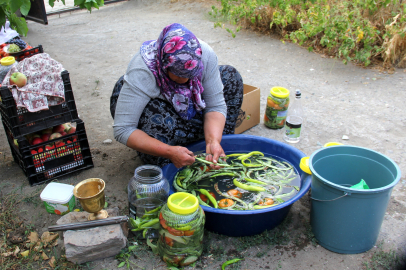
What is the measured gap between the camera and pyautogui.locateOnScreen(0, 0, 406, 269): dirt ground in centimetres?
218

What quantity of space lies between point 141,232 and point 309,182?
44.3 inches

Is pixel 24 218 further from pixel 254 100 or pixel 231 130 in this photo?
pixel 254 100

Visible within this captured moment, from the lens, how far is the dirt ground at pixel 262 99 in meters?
2.18

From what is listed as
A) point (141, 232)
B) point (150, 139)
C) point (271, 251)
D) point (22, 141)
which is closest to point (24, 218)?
point (22, 141)

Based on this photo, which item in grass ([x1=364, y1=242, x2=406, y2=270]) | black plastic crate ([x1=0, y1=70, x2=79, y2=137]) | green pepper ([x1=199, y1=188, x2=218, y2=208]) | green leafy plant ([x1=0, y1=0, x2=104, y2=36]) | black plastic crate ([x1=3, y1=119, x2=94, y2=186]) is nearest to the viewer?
green leafy plant ([x1=0, y1=0, x2=104, y2=36])

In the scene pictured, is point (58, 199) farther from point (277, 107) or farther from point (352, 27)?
point (352, 27)

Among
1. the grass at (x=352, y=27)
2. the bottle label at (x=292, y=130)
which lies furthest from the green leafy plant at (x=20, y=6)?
the grass at (x=352, y=27)

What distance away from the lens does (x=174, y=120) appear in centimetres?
251

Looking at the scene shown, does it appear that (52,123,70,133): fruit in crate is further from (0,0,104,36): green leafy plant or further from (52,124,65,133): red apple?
(0,0,104,36): green leafy plant

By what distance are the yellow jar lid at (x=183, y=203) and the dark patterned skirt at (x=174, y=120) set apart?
2.19ft

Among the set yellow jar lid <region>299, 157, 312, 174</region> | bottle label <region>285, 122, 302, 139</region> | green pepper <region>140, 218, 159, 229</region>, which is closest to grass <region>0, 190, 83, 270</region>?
green pepper <region>140, 218, 159, 229</region>

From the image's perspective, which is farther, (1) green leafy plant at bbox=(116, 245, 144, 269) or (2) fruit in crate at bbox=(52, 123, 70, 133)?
(2) fruit in crate at bbox=(52, 123, 70, 133)

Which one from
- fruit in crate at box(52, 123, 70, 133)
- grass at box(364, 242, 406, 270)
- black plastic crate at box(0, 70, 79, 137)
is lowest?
grass at box(364, 242, 406, 270)

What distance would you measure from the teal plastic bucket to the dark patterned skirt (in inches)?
37.7
